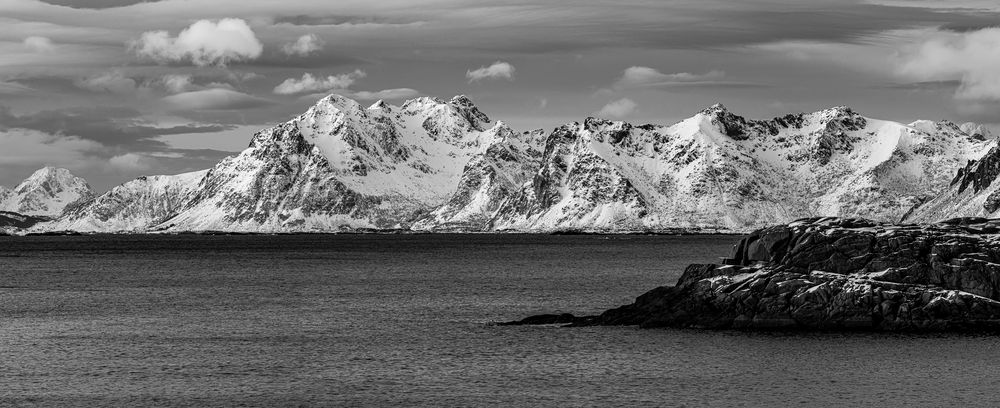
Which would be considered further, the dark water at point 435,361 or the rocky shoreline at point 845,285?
the rocky shoreline at point 845,285

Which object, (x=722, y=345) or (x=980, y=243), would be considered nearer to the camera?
(x=722, y=345)

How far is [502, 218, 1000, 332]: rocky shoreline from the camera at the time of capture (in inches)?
3807

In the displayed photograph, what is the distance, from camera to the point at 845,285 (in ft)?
325

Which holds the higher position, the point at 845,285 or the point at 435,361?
the point at 845,285

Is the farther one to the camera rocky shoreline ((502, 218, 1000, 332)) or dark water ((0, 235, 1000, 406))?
rocky shoreline ((502, 218, 1000, 332))

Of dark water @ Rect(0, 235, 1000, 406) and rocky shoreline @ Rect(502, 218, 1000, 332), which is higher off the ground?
rocky shoreline @ Rect(502, 218, 1000, 332)

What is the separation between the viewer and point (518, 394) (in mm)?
73312

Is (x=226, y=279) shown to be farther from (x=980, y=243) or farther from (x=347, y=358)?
(x=980, y=243)

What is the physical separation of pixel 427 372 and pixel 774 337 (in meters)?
28.9

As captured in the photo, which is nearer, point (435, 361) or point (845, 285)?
point (435, 361)

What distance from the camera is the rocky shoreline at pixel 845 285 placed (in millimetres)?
96688

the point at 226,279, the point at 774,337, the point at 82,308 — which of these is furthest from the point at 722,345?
the point at 226,279

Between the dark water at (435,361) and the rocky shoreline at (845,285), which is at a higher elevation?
the rocky shoreline at (845,285)

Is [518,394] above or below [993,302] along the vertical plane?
below
